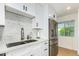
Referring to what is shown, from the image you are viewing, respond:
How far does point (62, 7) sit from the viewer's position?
1.57 meters

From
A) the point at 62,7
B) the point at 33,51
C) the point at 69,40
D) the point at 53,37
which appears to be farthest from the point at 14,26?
the point at 69,40

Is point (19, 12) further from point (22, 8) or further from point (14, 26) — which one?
point (14, 26)

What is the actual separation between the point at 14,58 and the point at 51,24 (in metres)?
0.85

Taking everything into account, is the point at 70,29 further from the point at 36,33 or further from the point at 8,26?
the point at 8,26

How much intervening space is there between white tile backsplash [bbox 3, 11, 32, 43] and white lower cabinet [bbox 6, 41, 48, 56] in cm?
28

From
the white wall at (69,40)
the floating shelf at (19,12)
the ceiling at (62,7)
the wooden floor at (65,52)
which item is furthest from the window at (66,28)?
the floating shelf at (19,12)

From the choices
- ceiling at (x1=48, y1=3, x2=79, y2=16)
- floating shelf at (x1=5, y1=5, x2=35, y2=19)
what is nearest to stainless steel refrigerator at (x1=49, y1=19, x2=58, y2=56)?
ceiling at (x1=48, y1=3, x2=79, y2=16)

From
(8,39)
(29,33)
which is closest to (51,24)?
(29,33)

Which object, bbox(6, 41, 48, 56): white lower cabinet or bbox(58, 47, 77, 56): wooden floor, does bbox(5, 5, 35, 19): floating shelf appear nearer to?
bbox(6, 41, 48, 56): white lower cabinet

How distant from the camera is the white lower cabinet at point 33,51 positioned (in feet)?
4.24

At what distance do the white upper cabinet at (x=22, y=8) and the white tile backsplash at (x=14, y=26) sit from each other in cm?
8

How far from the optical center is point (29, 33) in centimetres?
166

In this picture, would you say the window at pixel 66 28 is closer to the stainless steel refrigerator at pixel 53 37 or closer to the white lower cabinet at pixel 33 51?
the stainless steel refrigerator at pixel 53 37

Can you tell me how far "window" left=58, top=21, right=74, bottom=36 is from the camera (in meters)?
1.63
